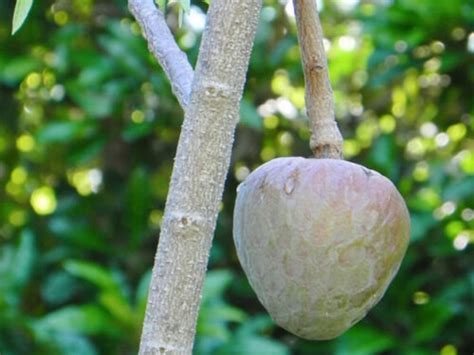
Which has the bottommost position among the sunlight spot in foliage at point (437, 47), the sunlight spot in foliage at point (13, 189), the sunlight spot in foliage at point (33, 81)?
the sunlight spot in foliage at point (13, 189)

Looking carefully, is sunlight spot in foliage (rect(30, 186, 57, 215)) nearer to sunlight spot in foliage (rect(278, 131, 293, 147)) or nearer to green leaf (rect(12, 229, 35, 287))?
green leaf (rect(12, 229, 35, 287))

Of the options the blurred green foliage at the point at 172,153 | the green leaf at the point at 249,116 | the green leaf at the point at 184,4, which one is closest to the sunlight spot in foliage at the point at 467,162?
the blurred green foliage at the point at 172,153

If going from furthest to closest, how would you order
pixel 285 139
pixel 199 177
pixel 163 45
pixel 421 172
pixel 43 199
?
pixel 43 199 < pixel 285 139 < pixel 421 172 < pixel 163 45 < pixel 199 177

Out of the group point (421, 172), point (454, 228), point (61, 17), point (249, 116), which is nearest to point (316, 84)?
point (249, 116)

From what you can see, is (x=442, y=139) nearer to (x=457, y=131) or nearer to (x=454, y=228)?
(x=457, y=131)

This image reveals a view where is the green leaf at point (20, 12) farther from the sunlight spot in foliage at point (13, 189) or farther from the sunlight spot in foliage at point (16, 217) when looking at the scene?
the sunlight spot in foliage at point (13, 189)
